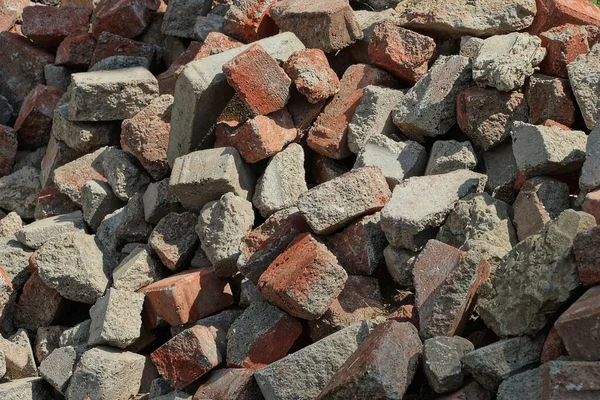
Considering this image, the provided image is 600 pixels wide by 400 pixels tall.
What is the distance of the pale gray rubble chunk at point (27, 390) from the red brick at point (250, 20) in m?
2.20

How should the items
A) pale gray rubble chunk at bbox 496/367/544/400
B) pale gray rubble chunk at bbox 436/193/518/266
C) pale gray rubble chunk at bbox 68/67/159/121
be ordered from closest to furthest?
pale gray rubble chunk at bbox 496/367/544/400, pale gray rubble chunk at bbox 436/193/518/266, pale gray rubble chunk at bbox 68/67/159/121

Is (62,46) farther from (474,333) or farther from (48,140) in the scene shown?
(474,333)

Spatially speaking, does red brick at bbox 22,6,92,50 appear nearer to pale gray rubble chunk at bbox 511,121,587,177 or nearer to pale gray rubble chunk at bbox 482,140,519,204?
pale gray rubble chunk at bbox 482,140,519,204

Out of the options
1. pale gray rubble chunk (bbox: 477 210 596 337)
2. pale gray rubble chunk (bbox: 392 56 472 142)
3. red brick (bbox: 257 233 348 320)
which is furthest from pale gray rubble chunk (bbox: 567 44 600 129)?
red brick (bbox: 257 233 348 320)

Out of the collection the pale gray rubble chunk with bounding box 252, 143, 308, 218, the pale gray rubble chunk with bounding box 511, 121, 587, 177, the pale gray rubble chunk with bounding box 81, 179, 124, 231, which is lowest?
the pale gray rubble chunk with bounding box 81, 179, 124, 231

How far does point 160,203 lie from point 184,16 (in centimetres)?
160

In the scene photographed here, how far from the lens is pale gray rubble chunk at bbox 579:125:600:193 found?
347 cm

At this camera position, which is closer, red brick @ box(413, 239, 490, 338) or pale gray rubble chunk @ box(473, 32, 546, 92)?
red brick @ box(413, 239, 490, 338)

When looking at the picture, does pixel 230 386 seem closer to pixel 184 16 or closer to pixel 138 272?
pixel 138 272

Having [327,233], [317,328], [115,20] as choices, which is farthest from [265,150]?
[115,20]

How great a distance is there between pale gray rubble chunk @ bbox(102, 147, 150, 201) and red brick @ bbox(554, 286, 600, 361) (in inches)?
105

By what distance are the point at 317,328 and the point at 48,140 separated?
2.87 m

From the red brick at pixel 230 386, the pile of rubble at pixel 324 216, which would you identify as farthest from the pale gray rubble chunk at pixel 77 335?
the red brick at pixel 230 386

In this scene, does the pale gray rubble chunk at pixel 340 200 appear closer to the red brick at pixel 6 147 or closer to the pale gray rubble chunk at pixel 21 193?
the pale gray rubble chunk at pixel 21 193
